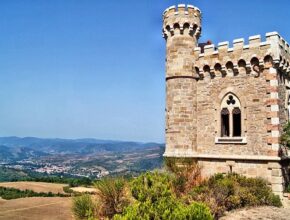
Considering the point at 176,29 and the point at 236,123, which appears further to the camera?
the point at 176,29

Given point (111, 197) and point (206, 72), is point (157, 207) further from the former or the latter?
point (206, 72)

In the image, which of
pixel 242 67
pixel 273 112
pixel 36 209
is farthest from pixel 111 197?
pixel 242 67

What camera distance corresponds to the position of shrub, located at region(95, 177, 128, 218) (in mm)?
13570

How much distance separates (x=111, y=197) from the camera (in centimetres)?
1373

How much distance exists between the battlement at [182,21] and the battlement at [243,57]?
1204mm

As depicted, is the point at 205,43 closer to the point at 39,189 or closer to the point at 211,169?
the point at 211,169

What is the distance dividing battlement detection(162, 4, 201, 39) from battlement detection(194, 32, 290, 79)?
3.95 feet

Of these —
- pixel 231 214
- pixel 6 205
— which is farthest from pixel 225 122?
pixel 6 205

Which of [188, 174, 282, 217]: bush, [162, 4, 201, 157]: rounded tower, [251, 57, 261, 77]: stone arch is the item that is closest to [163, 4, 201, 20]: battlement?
[162, 4, 201, 157]: rounded tower

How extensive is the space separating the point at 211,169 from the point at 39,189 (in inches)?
564

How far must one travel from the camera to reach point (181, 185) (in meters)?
15.9

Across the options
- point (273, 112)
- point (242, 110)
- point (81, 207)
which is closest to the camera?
point (81, 207)

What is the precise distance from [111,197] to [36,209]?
4162 millimetres

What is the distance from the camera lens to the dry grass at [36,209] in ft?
46.1
